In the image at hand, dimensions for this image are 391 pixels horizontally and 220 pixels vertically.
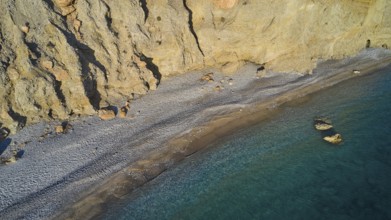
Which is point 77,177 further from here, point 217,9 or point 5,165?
point 217,9

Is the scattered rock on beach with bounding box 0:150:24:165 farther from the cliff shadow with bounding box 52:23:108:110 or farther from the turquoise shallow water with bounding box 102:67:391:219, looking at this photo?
the turquoise shallow water with bounding box 102:67:391:219

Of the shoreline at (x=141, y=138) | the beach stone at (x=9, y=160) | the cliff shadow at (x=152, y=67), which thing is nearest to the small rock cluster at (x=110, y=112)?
the shoreline at (x=141, y=138)

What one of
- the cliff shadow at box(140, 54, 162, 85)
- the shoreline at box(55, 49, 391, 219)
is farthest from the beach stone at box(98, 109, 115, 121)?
the cliff shadow at box(140, 54, 162, 85)

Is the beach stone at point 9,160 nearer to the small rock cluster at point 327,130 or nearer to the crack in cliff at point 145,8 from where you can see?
the crack in cliff at point 145,8

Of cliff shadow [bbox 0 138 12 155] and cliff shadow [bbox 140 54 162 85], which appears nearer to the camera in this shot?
cliff shadow [bbox 0 138 12 155]

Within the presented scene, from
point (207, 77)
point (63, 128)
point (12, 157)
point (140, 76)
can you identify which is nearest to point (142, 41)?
point (140, 76)

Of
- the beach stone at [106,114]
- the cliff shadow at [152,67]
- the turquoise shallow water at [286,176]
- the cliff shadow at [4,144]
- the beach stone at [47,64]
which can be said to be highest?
the beach stone at [47,64]
